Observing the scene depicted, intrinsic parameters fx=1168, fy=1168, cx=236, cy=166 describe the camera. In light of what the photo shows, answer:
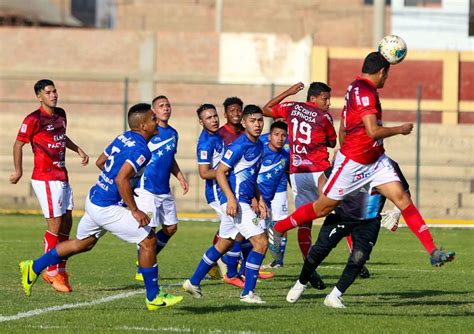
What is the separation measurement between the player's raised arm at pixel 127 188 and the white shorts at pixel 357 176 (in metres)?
1.88

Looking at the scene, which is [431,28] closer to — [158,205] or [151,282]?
[158,205]

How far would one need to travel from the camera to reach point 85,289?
40.4 feet

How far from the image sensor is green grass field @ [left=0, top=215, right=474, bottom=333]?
31.2ft

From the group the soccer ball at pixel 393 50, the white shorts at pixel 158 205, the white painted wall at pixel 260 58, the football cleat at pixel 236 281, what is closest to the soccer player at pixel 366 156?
the soccer ball at pixel 393 50

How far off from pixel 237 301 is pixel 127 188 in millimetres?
1865

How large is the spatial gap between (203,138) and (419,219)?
11.6 ft

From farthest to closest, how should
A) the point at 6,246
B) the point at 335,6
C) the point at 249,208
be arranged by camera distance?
the point at 335,6 → the point at 6,246 → the point at 249,208

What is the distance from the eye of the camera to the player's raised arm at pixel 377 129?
10.2 m

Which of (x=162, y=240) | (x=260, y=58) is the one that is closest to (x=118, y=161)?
(x=162, y=240)

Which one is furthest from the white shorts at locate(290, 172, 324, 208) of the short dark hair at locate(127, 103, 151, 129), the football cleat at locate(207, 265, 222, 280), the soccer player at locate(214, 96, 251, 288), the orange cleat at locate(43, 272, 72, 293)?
the short dark hair at locate(127, 103, 151, 129)

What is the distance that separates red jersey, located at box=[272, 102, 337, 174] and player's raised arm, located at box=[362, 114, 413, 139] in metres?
3.08

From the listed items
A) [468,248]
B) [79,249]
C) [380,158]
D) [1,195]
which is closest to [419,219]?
[380,158]

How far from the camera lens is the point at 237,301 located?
11172 mm

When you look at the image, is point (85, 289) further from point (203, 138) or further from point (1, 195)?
point (1, 195)
